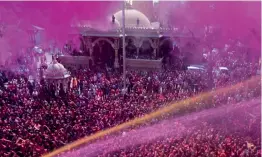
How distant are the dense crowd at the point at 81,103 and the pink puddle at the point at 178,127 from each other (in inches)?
26.1

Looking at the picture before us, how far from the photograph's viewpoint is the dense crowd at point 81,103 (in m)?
10.2

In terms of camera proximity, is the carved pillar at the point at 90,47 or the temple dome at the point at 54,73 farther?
the carved pillar at the point at 90,47

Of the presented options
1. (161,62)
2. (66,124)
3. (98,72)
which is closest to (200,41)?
(161,62)

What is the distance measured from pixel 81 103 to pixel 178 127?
4177 millimetres

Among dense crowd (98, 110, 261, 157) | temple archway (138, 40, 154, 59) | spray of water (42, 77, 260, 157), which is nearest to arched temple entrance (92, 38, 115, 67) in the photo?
temple archway (138, 40, 154, 59)

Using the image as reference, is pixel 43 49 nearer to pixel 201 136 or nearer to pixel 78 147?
pixel 78 147

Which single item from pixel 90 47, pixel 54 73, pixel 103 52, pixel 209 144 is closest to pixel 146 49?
pixel 103 52

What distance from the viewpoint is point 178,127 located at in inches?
406

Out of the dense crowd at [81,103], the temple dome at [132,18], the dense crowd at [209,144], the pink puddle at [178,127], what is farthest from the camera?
the temple dome at [132,18]

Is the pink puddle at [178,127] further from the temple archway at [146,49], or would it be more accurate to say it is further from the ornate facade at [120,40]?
the temple archway at [146,49]

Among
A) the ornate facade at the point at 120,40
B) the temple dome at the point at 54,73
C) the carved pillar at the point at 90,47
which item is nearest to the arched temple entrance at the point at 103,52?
the ornate facade at the point at 120,40

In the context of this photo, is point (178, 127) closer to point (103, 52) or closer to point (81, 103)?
point (81, 103)

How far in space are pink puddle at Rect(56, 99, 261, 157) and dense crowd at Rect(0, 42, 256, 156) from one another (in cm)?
66

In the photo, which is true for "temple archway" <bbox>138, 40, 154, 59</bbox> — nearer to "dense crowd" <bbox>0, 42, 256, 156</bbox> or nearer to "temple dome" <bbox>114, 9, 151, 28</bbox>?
"temple dome" <bbox>114, 9, 151, 28</bbox>
